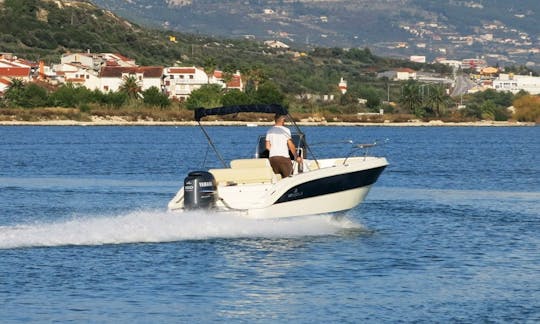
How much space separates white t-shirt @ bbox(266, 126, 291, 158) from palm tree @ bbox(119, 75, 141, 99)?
10951cm

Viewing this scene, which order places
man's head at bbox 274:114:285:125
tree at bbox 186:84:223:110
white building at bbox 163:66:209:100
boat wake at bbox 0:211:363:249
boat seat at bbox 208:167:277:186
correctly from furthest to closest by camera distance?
1. white building at bbox 163:66:209:100
2. tree at bbox 186:84:223:110
3. man's head at bbox 274:114:285:125
4. boat seat at bbox 208:167:277:186
5. boat wake at bbox 0:211:363:249

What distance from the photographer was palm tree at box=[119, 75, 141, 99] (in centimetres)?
13412

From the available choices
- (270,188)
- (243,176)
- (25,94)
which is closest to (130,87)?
(25,94)

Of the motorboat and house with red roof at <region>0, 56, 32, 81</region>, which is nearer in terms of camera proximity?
the motorboat

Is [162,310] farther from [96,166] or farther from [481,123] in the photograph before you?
[481,123]

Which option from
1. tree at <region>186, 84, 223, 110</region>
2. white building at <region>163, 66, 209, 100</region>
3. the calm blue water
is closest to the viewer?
the calm blue water

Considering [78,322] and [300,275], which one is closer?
[78,322]

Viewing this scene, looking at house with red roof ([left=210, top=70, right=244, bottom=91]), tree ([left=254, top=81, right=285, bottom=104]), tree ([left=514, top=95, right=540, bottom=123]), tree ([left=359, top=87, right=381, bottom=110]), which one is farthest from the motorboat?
tree ([left=514, top=95, right=540, bottom=123])

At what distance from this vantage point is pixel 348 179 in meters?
26.2

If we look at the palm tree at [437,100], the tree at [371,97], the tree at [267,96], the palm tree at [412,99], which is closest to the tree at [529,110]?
the tree at [371,97]

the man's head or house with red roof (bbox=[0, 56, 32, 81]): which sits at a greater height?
house with red roof (bbox=[0, 56, 32, 81])

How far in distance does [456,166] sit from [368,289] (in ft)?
127

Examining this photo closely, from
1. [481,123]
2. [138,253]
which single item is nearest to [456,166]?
[138,253]

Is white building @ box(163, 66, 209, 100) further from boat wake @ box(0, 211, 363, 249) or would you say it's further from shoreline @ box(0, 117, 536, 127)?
boat wake @ box(0, 211, 363, 249)
